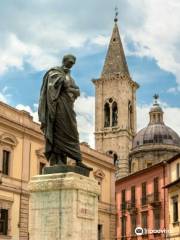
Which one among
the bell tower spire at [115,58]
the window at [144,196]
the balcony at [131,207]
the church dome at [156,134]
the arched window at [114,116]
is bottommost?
the balcony at [131,207]

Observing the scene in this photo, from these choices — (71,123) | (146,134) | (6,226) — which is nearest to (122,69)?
(146,134)

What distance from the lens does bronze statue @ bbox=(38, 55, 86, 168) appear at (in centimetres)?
1012

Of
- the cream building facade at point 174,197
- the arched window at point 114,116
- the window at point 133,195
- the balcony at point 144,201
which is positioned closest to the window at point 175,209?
the cream building facade at point 174,197

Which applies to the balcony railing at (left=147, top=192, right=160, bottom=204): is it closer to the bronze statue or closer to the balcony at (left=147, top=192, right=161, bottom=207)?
the balcony at (left=147, top=192, right=161, bottom=207)

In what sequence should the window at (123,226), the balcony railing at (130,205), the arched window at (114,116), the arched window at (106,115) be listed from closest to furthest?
the balcony railing at (130,205) < the window at (123,226) < the arched window at (114,116) < the arched window at (106,115)

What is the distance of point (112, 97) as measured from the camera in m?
89.4

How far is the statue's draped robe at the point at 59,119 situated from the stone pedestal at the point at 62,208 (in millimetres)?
585

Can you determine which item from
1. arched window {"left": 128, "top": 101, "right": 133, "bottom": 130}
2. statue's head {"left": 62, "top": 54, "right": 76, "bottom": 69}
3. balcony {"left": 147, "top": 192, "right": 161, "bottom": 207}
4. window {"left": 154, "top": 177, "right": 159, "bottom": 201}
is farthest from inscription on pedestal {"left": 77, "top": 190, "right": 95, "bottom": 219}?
arched window {"left": 128, "top": 101, "right": 133, "bottom": 130}

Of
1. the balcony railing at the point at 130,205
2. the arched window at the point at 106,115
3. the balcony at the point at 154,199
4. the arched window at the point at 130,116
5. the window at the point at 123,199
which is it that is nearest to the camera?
the balcony at the point at 154,199

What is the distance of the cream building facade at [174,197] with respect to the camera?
134 ft

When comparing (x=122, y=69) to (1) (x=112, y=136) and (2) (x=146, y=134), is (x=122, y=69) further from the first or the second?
(2) (x=146, y=134)

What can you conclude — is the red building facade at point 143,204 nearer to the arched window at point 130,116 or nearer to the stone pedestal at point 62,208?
the stone pedestal at point 62,208

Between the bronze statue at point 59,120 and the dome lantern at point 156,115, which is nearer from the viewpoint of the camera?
the bronze statue at point 59,120

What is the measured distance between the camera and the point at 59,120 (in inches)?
400
